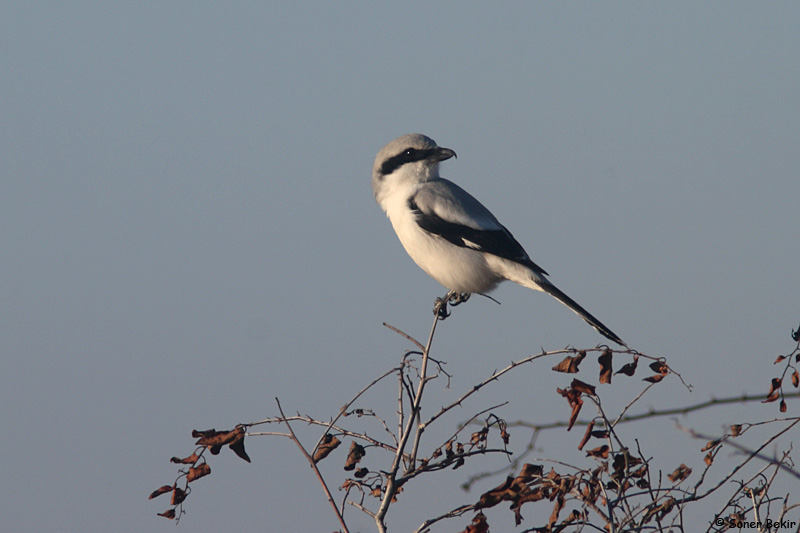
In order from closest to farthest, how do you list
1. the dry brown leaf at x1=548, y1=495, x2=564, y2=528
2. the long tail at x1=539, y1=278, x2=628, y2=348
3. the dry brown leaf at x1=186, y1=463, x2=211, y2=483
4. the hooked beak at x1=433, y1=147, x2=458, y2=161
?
the dry brown leaf at x1=548, y1=495, x2=564, y2=528, the dry brown leaf at x1=186, y1=463, x2=211, y2=483, the long tail at x1=539, y1=278, x2=628, y2=348, the hooked beak at x1=433, y1=147, x2=458, y2=161

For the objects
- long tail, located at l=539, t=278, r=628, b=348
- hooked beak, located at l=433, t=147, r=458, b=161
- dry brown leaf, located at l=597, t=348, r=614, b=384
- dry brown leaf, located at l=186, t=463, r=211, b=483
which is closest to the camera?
dry brown leaf, located at l=597, t=348, r=614, b=384

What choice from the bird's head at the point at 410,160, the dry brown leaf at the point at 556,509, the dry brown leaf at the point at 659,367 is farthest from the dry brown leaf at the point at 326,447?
the bird's head at the point at 410,160

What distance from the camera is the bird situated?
514 centimetres

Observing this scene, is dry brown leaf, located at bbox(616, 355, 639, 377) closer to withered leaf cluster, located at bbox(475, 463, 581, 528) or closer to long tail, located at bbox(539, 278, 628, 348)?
withered leaf cluster, located at bbox(475, 463, 581, 528)

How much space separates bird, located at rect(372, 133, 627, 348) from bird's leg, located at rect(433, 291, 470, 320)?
0.03 meters

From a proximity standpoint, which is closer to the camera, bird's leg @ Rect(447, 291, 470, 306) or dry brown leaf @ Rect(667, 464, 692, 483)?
dry brown leaf @ Rect(667, 464, 692, 483)

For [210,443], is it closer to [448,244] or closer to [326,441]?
[326,441]

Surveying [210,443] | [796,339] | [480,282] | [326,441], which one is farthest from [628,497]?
[480,282]

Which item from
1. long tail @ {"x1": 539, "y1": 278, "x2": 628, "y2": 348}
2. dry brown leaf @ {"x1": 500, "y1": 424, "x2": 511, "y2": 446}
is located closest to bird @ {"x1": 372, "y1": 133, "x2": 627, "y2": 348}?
long tail @ {"x1": 539, "y1": 278, "x2": 628, "y2": 348}

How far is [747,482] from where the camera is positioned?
2879mm

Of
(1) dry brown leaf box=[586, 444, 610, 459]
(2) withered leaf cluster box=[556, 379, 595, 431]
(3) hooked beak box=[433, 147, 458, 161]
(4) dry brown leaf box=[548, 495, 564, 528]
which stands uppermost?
(3) hooked beak box=[433, 147, 458, 161]

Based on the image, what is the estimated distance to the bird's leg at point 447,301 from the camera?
5254 millimetres

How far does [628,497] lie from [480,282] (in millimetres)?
2622

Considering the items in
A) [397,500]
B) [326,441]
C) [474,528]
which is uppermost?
[326,441]
